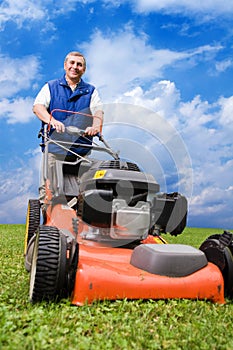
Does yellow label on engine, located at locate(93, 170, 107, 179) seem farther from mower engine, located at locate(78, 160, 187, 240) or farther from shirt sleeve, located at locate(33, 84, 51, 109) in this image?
shirt sleeve, located at locate(33, 84, 51, 109)

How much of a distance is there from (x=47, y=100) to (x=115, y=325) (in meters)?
3.63

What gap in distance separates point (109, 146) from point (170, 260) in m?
2.17

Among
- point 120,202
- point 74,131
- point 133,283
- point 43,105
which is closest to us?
point 133,283

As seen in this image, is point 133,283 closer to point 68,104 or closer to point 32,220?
point 32,220

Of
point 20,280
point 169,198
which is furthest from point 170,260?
point 20,280

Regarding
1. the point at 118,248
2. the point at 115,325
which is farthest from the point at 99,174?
the point at 115,325

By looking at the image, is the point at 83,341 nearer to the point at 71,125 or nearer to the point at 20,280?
the point at 20,280

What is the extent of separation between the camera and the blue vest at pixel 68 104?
5387 millimetres

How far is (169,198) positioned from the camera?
13.9ft

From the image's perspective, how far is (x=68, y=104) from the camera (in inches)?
222

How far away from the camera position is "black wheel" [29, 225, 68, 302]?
3.05m

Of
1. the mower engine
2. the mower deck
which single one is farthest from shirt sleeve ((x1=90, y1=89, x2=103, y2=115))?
the mower deck

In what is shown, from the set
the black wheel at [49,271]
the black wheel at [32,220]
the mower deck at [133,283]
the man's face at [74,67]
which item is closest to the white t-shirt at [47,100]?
the man's face at [74,67]

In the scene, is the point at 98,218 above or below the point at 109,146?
below
